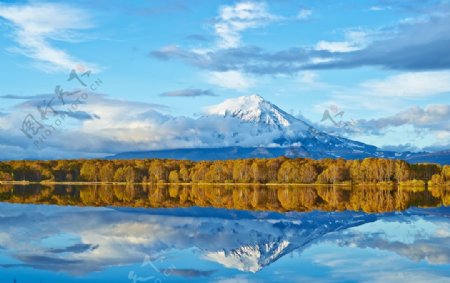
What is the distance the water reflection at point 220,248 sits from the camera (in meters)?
25.0

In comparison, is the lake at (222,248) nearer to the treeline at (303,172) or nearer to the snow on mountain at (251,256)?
the snow on mountain at (251,256)

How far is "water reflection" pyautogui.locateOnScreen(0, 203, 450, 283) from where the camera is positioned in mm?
Answer: 25000

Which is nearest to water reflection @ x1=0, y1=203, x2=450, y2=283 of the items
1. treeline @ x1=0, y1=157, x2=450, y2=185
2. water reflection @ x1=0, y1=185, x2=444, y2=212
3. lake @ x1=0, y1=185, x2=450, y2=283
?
lake @ x1=0, y1=185, x2=450, y2=283

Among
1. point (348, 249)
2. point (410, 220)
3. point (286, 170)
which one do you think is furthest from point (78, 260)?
point (286, 170)

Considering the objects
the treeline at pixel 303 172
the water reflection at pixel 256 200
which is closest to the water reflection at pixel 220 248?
the water reflection at pixel 256 200

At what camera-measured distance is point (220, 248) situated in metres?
32.4

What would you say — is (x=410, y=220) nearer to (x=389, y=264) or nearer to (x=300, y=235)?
(x=300, y=235)

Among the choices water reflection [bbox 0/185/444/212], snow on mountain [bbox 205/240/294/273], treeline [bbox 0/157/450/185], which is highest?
treeline [bbox 0/157/450/185]

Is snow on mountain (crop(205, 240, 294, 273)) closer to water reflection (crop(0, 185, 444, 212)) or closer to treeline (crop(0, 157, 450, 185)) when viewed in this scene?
water reflection (crop(0, 185, 444, 212))

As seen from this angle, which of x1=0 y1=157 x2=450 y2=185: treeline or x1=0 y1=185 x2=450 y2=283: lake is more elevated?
x1=0 y1=157 x2=450 y2=185: treeline

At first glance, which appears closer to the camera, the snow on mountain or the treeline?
the snow on mountain

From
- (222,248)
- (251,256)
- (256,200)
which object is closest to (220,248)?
(222,248)

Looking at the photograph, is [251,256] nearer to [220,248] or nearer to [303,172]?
[220,248]

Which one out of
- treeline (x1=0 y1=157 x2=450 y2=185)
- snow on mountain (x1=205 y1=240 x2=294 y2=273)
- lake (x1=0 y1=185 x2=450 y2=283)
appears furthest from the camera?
treeline (x1=0 y1=157 x2=450 y2=185)
